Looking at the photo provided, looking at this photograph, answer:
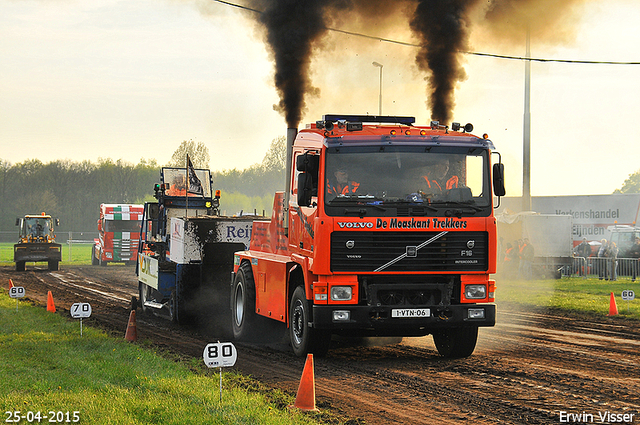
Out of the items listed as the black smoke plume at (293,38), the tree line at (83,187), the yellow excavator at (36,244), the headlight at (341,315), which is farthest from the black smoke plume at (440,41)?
the tree line at (83,187)

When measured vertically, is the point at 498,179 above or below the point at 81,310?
above

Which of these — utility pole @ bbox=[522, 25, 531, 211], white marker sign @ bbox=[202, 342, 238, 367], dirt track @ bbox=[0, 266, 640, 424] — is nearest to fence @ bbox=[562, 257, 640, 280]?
utility pole @ bbox=[522, 25, 531, 211]

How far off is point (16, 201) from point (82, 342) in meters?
88.4

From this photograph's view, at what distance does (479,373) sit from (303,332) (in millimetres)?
2619

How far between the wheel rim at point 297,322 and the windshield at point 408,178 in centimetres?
175

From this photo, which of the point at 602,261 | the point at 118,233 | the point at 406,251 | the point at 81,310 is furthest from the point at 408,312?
the point at 118,233

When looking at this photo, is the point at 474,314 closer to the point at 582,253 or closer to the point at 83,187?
the point at 582,253

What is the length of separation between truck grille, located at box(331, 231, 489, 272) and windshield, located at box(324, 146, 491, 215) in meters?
0.36

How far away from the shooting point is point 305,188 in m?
10.8

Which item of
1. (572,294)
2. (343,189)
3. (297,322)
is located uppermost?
(343,189)

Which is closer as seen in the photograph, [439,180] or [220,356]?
[220,356]

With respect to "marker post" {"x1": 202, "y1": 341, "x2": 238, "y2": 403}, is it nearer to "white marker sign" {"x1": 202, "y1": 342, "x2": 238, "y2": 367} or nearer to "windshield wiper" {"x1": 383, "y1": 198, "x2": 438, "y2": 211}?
"white marker sign" {"x1": 202, "y1": 342, "x2": 238, "y2": 367}

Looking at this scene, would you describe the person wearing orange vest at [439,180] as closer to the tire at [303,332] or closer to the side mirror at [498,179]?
the side mirror at [498,179]

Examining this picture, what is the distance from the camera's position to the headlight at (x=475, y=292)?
10984mm
